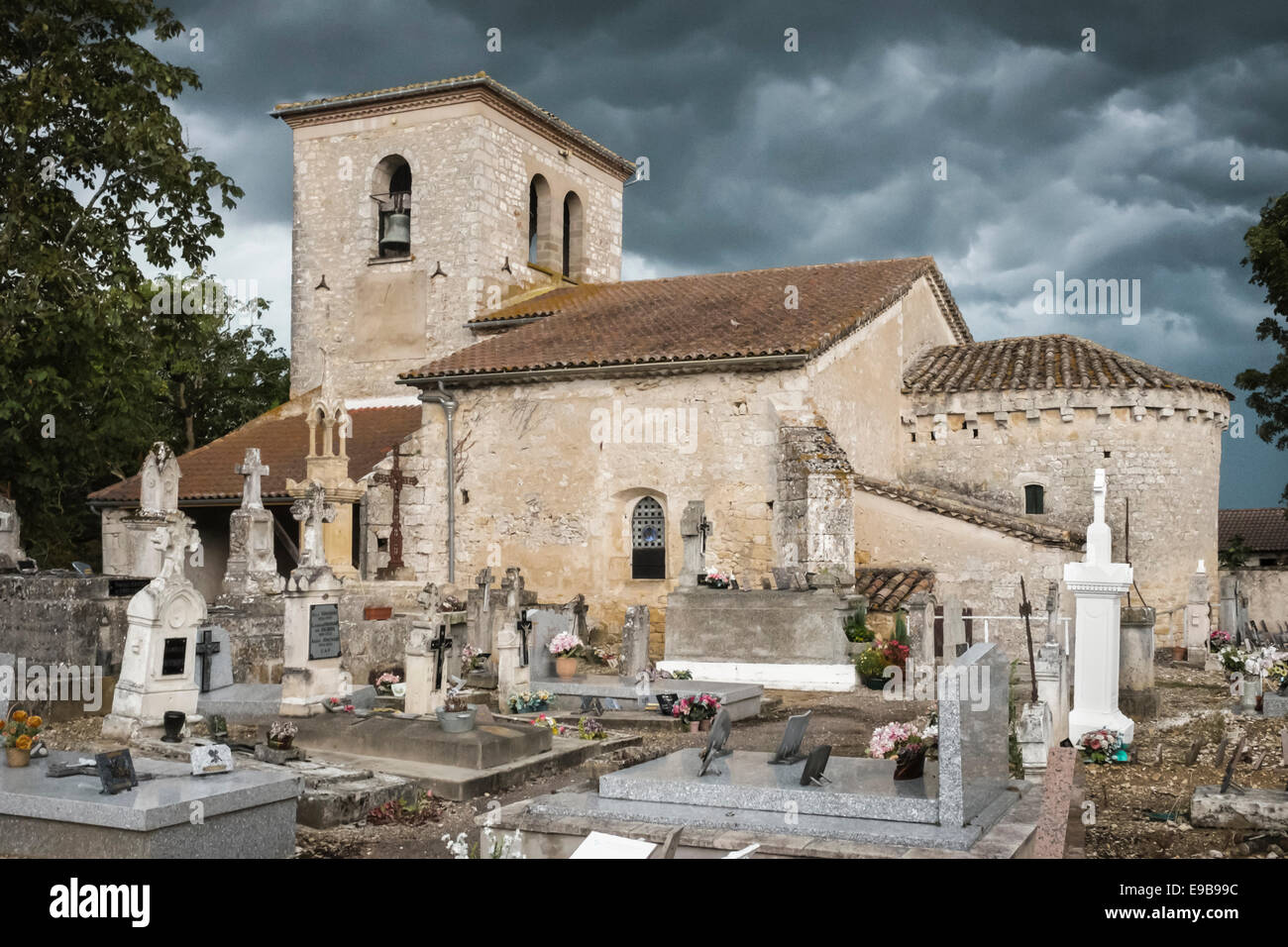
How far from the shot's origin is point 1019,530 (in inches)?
713

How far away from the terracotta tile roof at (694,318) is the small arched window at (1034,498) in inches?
165

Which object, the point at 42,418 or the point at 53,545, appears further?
the point at 53,545

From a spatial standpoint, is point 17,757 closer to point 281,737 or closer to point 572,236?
point 281,737

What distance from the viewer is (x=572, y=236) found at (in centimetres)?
2775

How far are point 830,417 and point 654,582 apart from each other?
393 cm

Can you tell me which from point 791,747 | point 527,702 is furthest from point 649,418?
point 791,747

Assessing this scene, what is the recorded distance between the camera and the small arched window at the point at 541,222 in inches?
1051

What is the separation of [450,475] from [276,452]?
15.3ft

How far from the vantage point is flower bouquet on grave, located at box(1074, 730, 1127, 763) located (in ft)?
32.4

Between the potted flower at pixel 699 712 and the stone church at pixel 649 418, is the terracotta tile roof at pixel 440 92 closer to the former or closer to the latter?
the stone church at pixel 649 418

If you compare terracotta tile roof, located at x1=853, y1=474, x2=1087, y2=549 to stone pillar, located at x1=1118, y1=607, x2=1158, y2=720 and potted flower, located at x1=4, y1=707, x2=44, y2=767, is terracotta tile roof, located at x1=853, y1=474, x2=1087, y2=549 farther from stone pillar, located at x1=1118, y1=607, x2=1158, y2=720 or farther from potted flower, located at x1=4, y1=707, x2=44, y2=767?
potted flower, located at x1=4, y1=707, x2=44, y2=767

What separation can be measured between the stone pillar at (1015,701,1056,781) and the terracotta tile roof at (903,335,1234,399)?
12896mm
